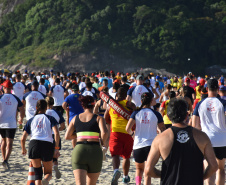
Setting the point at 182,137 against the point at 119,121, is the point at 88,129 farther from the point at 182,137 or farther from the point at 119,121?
the point at 182,137

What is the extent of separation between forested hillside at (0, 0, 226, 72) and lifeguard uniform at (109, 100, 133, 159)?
5903 centimetres

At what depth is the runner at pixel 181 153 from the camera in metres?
3.09

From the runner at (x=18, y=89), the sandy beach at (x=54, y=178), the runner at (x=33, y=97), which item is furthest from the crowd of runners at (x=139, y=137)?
the runner at (x=18, y=89)

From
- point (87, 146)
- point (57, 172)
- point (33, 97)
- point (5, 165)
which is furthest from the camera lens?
point (33, 97)

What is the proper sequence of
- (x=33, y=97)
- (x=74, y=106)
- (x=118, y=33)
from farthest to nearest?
(x=118, y=33) → (x=33, y=97) → (x=74, y=106)

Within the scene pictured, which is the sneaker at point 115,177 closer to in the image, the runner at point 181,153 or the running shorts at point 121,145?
the running shorts at point 121,145

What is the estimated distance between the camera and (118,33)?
7144 centimetres

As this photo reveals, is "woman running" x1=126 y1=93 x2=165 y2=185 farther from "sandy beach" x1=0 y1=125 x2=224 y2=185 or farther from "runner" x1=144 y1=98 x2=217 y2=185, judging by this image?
"runner" x1=144 y1=98 x2=217 y2=185

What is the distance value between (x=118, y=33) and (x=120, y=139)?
65.8 metres

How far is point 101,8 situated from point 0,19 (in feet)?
71.1

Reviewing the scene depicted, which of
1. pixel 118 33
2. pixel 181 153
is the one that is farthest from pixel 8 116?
pixel 118 33

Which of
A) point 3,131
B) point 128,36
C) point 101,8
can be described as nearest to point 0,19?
point 101,8

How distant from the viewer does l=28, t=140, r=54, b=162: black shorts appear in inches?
226

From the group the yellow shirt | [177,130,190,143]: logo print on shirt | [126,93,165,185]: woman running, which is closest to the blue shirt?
the yellow shirt
